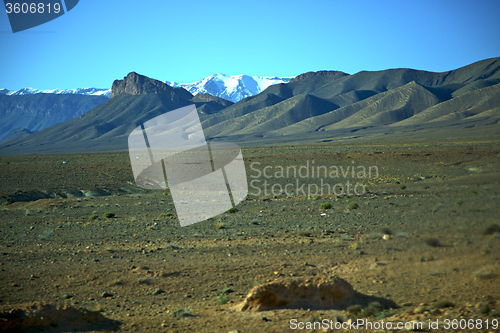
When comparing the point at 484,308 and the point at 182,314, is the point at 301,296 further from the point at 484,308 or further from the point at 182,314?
the point at 484,308

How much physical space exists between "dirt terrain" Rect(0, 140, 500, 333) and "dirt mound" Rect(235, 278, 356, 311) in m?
0.16

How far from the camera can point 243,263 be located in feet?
34.6

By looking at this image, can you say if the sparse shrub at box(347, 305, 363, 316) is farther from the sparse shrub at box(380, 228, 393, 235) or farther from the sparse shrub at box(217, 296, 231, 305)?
the sparse shrub at box(380, 228, 393, 235)

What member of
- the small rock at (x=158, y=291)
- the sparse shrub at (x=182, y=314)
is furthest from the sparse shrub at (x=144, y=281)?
the sparse shrub at (x=182, y=314)

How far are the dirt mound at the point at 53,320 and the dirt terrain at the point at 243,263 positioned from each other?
2 cm

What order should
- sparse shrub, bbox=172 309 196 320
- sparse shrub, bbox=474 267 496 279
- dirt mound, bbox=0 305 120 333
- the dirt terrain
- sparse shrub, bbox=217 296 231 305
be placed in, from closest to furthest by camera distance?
dirt mound, bbox=0 305 120 333 → the dirt terrain → sparse shrub, bbox=172 309 196 320 → sparse shrub, bbox=474 267 496 279 → sparse shrub, bbox=217 296 231 305

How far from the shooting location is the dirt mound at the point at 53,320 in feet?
21.4

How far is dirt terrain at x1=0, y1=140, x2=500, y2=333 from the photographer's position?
269 inches

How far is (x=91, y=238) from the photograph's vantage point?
1412 centimetres

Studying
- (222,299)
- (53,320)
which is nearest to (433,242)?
(222,299)

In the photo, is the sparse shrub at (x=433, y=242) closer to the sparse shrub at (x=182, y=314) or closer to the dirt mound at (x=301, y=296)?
the dirt mound at (x=301, y=296)


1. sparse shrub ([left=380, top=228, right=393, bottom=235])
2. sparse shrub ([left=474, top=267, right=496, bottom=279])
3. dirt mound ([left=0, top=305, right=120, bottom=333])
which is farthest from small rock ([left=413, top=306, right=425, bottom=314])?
sparse shrub ([left=380, top=228, right=393, bottom=235])

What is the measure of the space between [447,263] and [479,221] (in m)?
1.58

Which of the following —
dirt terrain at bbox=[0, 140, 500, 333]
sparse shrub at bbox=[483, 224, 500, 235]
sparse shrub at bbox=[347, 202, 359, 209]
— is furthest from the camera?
sparse shrub at bbox=[347, 202, 359, 209]
